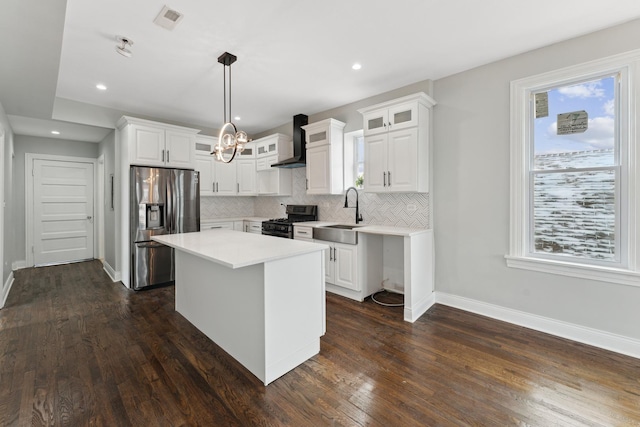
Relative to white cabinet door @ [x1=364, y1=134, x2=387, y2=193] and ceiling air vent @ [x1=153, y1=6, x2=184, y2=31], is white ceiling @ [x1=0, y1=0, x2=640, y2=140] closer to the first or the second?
ceiling air vent @ [x1=153, y1=6, x2=184, y2=31]

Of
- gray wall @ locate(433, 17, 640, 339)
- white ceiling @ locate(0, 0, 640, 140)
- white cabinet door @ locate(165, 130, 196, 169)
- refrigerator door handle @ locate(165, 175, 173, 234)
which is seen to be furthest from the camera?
white cabinet door @ locate(165, 130, 196, 169)

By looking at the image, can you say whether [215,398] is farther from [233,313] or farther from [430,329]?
[430,329]

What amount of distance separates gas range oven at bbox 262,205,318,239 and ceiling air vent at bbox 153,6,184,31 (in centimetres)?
274

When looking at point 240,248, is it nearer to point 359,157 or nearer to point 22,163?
point 359,157

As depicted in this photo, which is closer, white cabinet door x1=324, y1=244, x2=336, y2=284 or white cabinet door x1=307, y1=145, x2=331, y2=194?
white cabinet door x1=324, y1=244, x2=336, y2=284

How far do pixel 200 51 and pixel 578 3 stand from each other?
314 cm

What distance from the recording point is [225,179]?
5.54m

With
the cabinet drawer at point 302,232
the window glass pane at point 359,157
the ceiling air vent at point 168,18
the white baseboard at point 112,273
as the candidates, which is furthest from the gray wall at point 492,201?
the white baseboard at point 112,273

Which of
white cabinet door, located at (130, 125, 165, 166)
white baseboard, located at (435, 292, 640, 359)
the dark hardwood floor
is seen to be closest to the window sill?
white baseboard, located at (435, 292, 640, 359)

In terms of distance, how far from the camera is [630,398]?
1856mm

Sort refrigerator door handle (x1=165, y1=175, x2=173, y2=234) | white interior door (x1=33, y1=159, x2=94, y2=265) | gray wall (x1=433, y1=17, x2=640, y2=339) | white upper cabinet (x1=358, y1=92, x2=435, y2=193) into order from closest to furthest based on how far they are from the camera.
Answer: gray wall (x1=433, y1=17, x2=640, y2=339) → white upper cabinet (x1=358, y1=92, x2=435, y2=193) → refrigerator door handle (x1=165, y1=175, x2=173, y2=234) → white interior door (x1=33, y1=159, x2=94, y2=265)

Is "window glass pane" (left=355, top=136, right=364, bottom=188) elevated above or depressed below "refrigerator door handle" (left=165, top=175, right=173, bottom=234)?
above

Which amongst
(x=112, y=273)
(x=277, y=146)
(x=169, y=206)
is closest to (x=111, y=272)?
(x=112, y=273)

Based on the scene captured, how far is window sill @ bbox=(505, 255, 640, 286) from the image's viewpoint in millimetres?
2389
